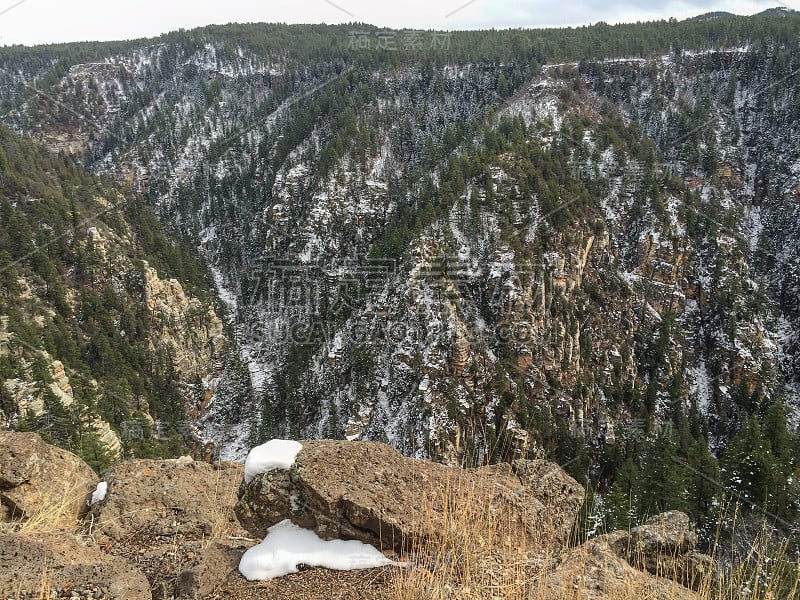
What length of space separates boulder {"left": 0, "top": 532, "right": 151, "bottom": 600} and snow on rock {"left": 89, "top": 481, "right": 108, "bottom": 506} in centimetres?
363

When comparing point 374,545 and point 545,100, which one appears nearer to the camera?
point 374,545

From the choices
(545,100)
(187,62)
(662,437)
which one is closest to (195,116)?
(187,62)

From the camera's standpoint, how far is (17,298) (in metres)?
38.8

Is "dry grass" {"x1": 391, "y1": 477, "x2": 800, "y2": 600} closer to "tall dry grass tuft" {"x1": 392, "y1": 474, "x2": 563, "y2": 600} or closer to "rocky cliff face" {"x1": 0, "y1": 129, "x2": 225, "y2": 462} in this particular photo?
"tall dry grass tuft" {"x1": 392, "y1": 474, "x2": 563, "y2": 600}

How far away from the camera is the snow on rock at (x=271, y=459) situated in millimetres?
6252

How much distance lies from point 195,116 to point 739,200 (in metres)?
128

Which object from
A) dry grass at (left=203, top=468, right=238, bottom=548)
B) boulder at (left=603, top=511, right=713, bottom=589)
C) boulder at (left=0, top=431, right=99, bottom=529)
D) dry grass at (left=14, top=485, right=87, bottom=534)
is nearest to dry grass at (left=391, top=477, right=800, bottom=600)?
boulder at (left=603, top=511, right=713, bottom=589)

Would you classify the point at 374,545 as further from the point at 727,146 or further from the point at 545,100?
the point at 727,146

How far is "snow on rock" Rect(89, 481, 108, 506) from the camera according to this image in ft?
28.6

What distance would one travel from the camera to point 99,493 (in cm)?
896

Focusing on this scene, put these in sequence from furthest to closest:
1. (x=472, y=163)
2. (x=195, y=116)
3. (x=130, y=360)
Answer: (x=195, y=116) → (x=472, y=163) → (x=130, y=360)

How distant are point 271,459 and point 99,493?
4984mm

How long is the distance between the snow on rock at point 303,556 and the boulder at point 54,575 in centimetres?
109

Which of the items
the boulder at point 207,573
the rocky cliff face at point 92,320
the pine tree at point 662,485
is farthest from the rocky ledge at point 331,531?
the pine tree at point 662,485
